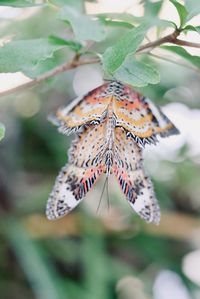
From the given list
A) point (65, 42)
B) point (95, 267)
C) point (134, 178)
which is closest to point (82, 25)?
point (65, 42)

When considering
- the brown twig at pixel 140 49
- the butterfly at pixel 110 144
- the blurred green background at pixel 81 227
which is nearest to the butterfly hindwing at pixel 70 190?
the butterfly at pixel 110 144

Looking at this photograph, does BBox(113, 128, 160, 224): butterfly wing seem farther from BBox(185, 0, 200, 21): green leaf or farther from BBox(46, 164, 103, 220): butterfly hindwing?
BBox(185, 0, 200, 21): green leaf

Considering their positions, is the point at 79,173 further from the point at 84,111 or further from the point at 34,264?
the point at 34,264

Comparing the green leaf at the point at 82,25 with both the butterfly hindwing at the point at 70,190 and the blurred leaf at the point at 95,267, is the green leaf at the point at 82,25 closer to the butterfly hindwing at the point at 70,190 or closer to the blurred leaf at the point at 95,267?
the butterfly hindwing at the point at 70,190

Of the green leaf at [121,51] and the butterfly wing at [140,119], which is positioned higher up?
the green leaf at [121,51]

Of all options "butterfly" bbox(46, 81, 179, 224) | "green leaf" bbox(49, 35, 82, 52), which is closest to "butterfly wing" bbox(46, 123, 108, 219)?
"butterfly" bbox(46, 81, 179, 224)
